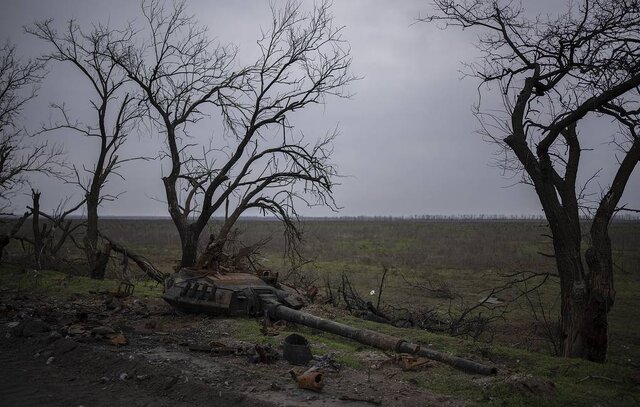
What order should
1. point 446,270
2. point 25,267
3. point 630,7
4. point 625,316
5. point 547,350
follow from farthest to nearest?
point 446,270 < point 25,267 < point 625,316 < point 547,350 < point 630,7

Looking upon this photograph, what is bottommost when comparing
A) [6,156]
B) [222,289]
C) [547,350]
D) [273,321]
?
[547,350]

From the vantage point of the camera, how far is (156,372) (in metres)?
6.42

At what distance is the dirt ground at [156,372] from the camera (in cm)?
562

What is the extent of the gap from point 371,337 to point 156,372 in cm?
300

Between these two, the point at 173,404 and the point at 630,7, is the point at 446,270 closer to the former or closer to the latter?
the point at 630,7

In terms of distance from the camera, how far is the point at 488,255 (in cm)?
2919

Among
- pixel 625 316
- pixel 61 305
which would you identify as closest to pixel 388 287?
pixel 625 316

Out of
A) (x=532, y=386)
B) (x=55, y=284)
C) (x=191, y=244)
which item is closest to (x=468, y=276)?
(x=191, y=244)

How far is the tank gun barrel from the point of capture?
632 cm

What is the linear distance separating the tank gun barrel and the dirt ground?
16.1 inches

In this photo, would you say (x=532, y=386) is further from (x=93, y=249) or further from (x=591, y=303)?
(x=93, y=249)

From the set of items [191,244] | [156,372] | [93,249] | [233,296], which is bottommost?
[156,372]

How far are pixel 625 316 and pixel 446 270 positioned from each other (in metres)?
10.4

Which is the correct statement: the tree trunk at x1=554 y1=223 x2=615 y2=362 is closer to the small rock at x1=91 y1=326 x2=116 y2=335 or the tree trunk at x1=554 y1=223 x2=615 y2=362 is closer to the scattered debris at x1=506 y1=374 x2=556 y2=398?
the scattered debris at x1=506 y1=374 x2=556 y2=398
